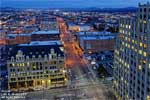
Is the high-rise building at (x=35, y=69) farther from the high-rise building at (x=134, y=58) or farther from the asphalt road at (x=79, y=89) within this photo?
the high-rise building at (x=134, y=58)

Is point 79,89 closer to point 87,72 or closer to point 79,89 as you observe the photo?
point 79,89

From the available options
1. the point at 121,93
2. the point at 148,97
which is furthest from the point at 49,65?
the point at 148,97

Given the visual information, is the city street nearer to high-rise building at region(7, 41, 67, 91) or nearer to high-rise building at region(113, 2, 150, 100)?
high-rise building at region(7, 41, 67, 91)

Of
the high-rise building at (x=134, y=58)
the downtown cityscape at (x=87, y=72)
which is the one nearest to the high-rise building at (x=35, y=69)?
the downtown cityscape at (x=87, y=72)

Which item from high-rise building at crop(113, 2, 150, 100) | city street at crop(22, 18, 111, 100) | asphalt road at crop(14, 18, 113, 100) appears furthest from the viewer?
city street at crop(22, 18, 111, 100)

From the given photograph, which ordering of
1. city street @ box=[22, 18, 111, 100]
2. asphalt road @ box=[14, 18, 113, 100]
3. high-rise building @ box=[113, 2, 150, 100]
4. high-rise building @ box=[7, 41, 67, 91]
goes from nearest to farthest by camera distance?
high-rise building @ box=[113, 2, 150, 100] → asphalt road @ box=[14, 18, 113, 100] → city street @ box=[22, 18, 111, 100] → high-rise building @ box=[7, 41, 67, 91]

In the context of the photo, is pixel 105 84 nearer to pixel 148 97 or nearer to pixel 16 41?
pixel 148 97

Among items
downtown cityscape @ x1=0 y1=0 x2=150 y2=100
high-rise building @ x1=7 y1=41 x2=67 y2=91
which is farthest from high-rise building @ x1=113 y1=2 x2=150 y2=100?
high-rise building @ x1=7 y1=41 x2=67 y2=91
